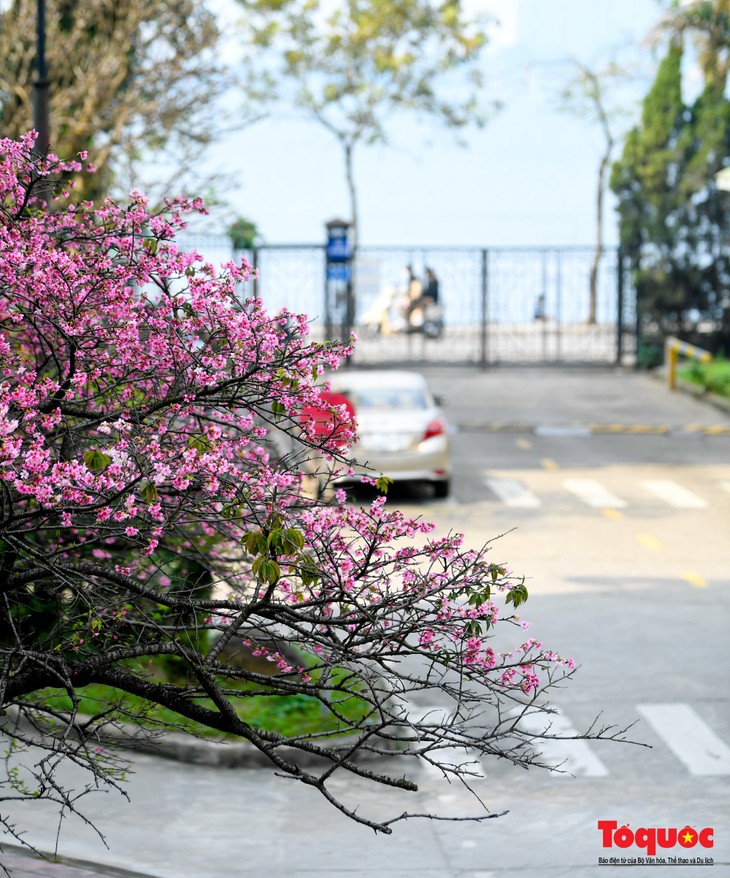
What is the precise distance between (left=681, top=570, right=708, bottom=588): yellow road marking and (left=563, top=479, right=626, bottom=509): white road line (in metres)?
4.42

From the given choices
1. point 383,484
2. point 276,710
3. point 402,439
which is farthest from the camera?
point 402,439

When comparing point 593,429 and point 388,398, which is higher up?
point 388,398

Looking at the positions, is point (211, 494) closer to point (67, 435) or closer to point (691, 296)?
point (67, 435)

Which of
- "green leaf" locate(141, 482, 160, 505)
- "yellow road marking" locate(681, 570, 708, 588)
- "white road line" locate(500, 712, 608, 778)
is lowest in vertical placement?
"yellow road marking" locate(681, 570, 708, 588)

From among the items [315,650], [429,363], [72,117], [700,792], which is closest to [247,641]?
[315,650]

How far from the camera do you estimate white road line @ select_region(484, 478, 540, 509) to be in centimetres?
2106

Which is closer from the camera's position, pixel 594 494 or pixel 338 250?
pixel 594 494

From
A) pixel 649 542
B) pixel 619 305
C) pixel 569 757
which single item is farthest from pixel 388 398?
pixel 619 305

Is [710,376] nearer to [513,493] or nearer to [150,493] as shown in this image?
[513,493]

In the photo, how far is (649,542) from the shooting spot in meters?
18.2

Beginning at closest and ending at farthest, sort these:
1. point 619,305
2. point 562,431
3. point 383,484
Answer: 1. point 383,484
2. point 562,431
3. point 619,305

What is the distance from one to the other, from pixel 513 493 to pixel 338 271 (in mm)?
15408

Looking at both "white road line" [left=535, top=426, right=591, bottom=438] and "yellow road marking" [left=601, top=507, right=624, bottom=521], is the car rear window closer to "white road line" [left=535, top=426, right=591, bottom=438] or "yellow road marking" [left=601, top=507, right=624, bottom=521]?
"yellow road marking" [left=601, top=507, right=624, bottom=521]

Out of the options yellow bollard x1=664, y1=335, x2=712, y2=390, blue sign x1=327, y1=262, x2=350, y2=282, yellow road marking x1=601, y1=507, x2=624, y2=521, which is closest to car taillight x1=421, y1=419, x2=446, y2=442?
yellow road marking x1=601, y1=507, x2=624, y2=521
